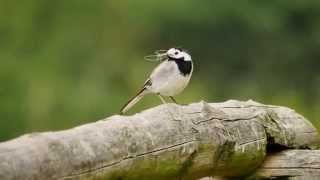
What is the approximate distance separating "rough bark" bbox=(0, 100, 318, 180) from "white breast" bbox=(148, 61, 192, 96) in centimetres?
131

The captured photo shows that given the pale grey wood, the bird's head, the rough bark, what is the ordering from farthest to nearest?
the bird's head
the pale grey wood
the rough bark

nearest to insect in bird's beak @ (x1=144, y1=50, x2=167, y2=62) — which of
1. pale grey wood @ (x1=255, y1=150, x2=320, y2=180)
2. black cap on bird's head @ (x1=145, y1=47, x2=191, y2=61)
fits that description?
black cap on bird's head @ (x1=145, y1=47, x2=191, y2=61)

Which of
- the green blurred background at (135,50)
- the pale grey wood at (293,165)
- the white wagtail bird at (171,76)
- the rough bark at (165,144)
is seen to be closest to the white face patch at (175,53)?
the white wagtail bird at (171,76)

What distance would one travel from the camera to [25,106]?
61.8 feet

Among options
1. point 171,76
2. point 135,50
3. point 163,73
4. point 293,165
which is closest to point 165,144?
point 293,165

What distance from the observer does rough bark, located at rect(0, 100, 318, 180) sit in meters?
4.08

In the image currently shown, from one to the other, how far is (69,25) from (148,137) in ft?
63.4

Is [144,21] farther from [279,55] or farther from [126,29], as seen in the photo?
[279,55]

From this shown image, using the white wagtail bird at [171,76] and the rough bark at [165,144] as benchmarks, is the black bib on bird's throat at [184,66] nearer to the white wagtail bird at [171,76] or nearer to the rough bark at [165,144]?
the white wagtail bird at [171,76]

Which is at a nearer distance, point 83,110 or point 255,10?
point 83,110

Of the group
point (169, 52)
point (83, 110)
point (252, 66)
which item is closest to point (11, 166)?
point (169, 52)

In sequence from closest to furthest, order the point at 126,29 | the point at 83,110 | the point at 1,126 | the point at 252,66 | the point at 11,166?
the point at 11,166 < the point at 1,126 < the point at 83,110 < the point at 252,66 < the point at 126,29

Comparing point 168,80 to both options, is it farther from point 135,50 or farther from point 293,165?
point 135,50

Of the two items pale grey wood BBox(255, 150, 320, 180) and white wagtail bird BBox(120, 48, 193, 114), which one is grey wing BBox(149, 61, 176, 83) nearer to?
white wagtail bird BBox(120, 48, 193, 114)
